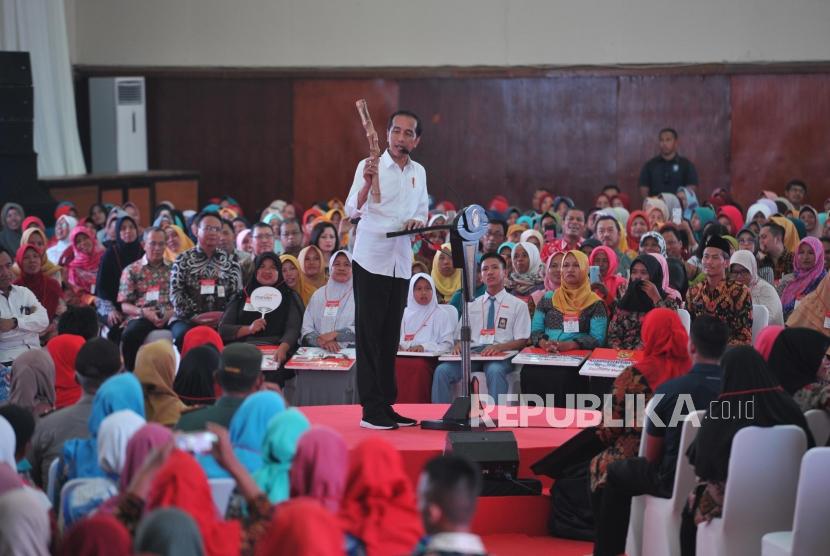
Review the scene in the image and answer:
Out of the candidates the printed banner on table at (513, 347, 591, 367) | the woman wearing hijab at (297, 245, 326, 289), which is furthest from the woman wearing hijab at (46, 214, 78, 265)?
the printed banner on table at (513, 347, 591, 367)

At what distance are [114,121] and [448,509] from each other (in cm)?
1290

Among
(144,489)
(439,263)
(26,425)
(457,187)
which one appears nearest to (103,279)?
(439,263)

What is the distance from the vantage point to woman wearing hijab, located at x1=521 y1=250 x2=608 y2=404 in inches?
240

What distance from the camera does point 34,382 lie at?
14.7 ft

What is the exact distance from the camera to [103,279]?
757 centimetres

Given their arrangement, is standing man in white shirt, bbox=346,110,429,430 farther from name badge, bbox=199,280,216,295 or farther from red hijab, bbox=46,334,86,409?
name badge, bbox=199,280,216,295

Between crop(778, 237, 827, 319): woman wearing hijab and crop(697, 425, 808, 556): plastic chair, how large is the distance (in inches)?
146

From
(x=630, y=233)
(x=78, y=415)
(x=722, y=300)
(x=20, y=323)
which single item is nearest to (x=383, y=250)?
(x=78, y=415)

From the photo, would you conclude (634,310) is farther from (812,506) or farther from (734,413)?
(812,506)

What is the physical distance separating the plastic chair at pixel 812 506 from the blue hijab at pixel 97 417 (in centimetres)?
193

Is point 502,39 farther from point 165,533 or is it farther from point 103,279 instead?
point 165,533

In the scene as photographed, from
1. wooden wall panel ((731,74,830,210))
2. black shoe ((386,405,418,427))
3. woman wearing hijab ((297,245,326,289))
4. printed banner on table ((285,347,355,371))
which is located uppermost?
wooden wall panel ((731,74,830,210))

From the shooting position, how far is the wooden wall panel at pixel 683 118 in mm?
13820

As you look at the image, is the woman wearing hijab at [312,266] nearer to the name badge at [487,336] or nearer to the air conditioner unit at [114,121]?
the name badge at [487,336]
